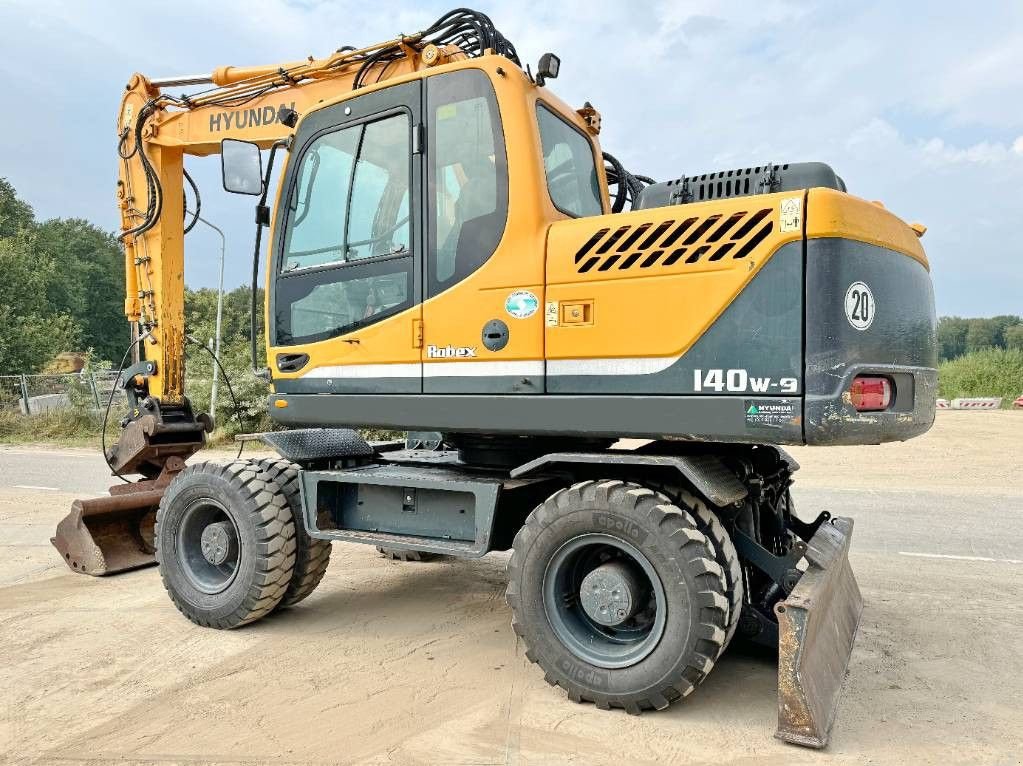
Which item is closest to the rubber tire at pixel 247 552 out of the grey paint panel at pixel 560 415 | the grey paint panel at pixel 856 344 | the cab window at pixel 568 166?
the grey paint panel at pixel 560 415

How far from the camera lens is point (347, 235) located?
4648mm

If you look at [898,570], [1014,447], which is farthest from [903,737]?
[1014,447]

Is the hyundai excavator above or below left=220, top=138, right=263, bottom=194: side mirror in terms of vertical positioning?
below

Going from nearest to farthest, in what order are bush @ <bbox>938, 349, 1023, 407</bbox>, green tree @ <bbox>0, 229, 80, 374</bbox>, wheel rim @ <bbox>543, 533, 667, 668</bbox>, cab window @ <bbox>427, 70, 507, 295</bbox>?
wheel rim @ <bbox>543, 533, 667, 668</bbox>, cab window @ <bbox>427, 70, 507, 295</bbox>, bush @ <bbox>938, 349, 1023, 407</bbox>, green tree @ <bbox>0, 229, 80, 374</bbox>

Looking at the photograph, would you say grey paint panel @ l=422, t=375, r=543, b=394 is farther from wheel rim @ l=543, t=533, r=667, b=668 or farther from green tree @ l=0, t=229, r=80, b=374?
green tree @ l=0, t=229, r=80, b=374

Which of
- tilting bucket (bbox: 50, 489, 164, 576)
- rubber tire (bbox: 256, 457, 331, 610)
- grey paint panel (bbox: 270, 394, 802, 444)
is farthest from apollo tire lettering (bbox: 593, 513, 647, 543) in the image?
tilting bucket (bbox: 50, 489, 164, 576)

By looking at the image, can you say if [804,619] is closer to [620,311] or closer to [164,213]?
[620,311]

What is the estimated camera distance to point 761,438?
11.3 feet

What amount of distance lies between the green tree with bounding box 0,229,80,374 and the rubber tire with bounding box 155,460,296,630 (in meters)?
27.4

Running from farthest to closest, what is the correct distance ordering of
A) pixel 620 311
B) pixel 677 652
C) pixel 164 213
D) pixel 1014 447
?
pixel 1014 447, pixel 164 213, pixel 620 311, pixel 677 652

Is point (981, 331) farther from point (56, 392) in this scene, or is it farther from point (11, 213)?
point (11, 213)

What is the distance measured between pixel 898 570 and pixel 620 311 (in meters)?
3.83

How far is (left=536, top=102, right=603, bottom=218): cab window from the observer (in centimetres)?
439

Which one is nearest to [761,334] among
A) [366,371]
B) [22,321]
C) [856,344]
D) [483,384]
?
[856,344]
